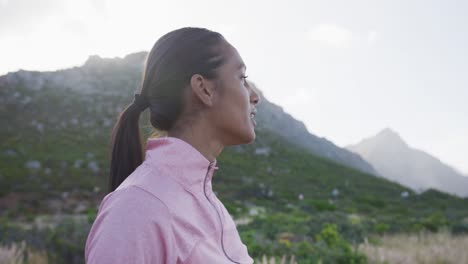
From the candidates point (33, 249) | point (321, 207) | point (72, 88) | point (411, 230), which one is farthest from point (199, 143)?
point (72, 88)

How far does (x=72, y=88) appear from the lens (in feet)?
140

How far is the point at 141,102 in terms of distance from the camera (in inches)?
A: 73.2

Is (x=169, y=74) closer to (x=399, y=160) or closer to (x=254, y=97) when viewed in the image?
(x=254, y=97)

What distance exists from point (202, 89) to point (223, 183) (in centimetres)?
2693

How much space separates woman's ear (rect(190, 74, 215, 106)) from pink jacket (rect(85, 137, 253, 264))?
184 millimetres

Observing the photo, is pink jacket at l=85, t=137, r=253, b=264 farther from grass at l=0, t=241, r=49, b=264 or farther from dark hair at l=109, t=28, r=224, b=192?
grass at l=0, t=241, r=49, b=264

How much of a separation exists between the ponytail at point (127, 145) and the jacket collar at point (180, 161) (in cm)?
26

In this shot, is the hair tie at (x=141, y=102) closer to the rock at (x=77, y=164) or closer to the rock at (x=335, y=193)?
the rock at (x=77, y=164)

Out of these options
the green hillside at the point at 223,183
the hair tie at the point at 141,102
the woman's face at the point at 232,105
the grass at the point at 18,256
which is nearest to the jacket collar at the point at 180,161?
the woman's face at the point at 232,105

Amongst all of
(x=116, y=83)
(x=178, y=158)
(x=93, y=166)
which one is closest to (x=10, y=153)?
(x=93, y=166)

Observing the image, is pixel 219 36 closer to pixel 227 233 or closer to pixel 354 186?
pixel 227 233

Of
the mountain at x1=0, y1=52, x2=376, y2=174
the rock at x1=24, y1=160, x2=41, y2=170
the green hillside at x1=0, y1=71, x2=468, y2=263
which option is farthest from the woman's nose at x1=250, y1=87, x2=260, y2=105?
the mountain at x1=0, y1=52, x2=376, y2=174

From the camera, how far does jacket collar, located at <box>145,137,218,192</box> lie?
4.81 ft

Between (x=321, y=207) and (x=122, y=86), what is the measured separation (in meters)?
31.8
